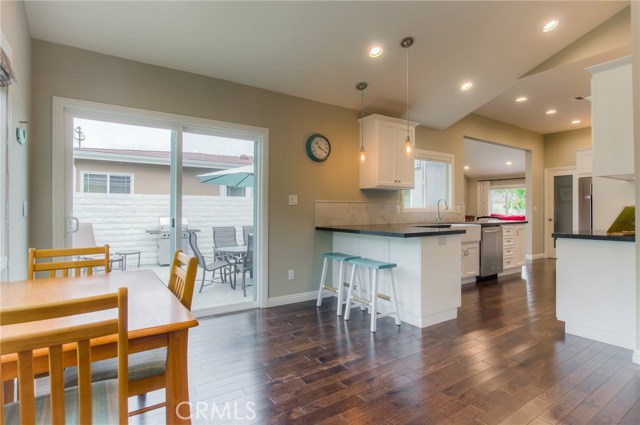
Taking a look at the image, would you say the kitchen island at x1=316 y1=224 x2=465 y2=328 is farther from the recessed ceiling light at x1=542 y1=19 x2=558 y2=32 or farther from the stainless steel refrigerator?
the stainless steel refrigerator

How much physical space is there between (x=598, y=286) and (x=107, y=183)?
14.4ft

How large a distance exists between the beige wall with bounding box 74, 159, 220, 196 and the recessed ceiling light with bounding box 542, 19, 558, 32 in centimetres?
408

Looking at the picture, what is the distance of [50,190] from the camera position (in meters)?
2.68

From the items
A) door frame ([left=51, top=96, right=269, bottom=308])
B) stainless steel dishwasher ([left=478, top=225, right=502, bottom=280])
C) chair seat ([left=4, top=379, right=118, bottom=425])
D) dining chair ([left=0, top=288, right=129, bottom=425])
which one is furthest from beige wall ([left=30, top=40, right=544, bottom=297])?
dining chair ([left=0, top=288, right=129, bottom=425])

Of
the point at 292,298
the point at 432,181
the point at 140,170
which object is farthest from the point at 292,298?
the point at 432,181

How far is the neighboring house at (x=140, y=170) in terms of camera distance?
9.58 feet

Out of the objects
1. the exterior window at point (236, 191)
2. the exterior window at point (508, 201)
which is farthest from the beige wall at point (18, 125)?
the exterior window at point (508, 201)

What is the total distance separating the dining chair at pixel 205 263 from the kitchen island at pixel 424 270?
154cm

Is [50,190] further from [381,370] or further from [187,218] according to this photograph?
[381,370]

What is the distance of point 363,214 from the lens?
458 centimetres

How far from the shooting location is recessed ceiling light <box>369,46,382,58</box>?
339cm

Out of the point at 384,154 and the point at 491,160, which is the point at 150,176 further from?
the point at 491,160

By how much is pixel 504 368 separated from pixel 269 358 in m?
1.69

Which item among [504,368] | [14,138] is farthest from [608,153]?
[14,138]
